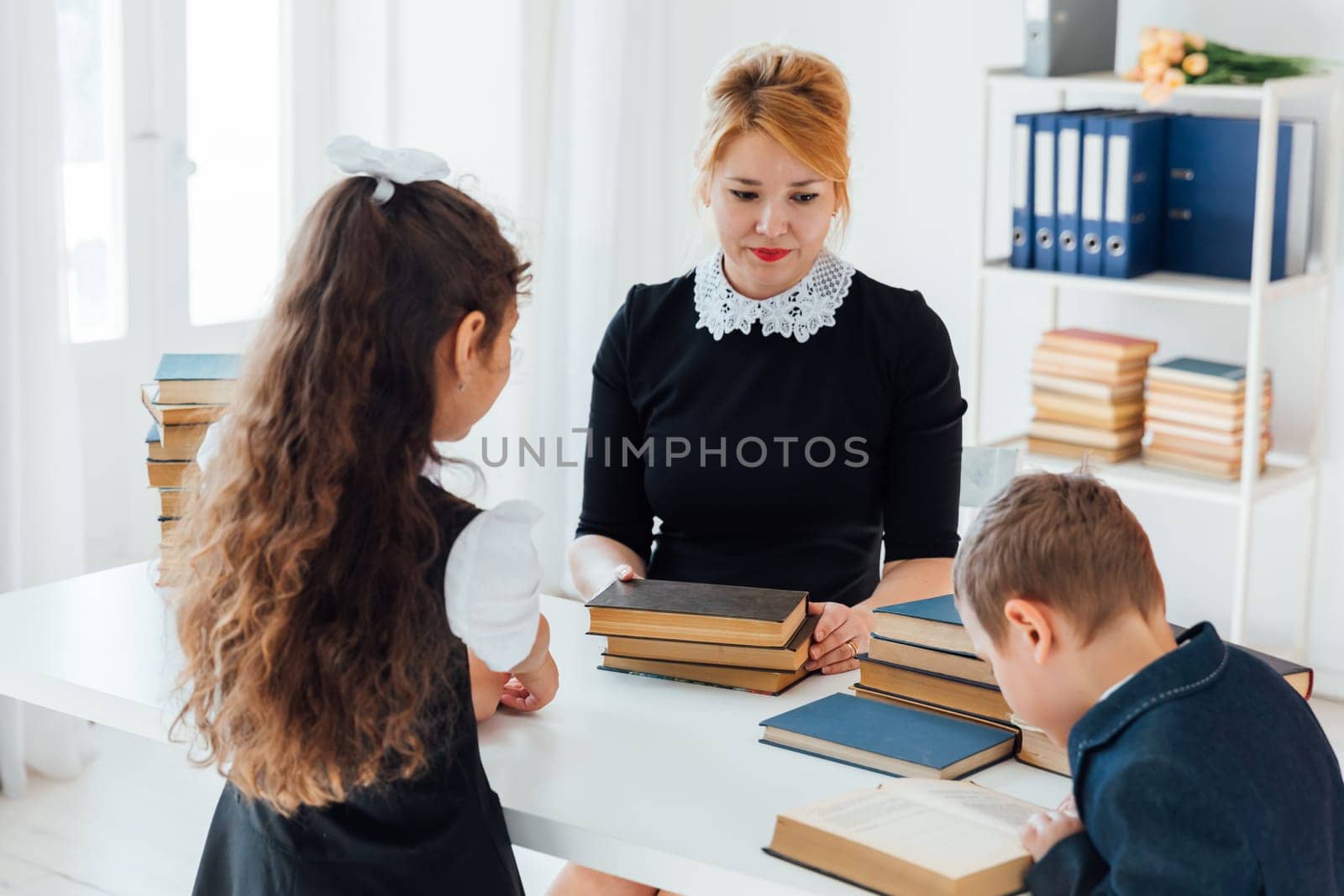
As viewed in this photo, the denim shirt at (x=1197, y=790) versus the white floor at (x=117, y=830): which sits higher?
the denim shirt at (x=1197, y=790)

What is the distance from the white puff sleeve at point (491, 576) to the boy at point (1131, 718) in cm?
36

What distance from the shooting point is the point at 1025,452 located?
134 inches

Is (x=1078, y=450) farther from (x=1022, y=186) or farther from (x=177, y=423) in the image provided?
(x=177, y=423)

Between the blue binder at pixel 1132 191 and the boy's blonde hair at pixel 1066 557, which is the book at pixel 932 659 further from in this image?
the blue binder at pixel 1132 191

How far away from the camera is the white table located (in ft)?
3.97

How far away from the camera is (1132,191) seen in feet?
10.3

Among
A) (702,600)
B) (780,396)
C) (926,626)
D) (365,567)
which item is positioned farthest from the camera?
(780,396)

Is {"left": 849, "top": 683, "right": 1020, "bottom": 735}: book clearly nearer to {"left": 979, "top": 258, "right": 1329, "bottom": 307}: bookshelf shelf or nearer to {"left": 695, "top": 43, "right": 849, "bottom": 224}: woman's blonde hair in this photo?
{"left": 695, "top": 43, "right": 849, "bottom": 224}: woman's blonde hair

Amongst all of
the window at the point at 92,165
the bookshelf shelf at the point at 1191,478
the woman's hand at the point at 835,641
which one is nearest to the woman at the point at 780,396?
the woman's hand at the point at 835,641

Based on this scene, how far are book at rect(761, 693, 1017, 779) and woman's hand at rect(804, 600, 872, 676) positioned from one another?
0.13 meters

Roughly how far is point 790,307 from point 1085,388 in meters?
1.41

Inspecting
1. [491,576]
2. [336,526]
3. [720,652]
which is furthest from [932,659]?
[336,526]

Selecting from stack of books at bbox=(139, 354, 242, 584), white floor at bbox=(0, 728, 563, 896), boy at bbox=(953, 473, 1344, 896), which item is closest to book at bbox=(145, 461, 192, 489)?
stack of books at bbox=(139, 354, 242, 584)

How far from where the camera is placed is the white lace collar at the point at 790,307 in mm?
2035
